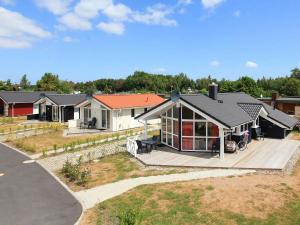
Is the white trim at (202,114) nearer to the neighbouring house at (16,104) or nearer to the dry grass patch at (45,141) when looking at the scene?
the dry grass patch at (45,141)

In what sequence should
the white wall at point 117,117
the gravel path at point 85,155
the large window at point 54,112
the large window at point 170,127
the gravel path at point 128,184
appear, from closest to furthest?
the gravel path at point 128,184, the gravel path at point 85,155, the large window at point 170,127, the white wall at point 117,117, the large window at point 54,112

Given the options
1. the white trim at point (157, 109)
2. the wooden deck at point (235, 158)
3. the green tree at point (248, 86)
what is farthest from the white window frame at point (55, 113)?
the green tree at point (248, 86)

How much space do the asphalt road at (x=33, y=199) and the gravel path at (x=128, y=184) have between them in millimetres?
528

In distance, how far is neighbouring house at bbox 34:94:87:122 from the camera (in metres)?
40.4

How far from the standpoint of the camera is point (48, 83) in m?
78.9

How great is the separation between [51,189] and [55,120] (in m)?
27.4

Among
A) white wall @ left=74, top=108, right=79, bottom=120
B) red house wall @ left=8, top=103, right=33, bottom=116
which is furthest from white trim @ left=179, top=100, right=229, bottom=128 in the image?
red house wall @ left=8, top=103, right=33, bottom=116

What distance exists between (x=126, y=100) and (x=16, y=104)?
69.4 ft

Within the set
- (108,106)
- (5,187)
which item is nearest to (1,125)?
(108,106)

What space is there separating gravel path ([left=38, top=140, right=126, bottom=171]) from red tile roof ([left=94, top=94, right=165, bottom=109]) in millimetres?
8051

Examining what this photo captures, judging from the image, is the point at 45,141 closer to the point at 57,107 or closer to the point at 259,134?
the point at 57,107

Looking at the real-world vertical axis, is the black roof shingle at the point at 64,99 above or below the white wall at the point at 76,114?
above

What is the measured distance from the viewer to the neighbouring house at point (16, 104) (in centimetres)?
4762

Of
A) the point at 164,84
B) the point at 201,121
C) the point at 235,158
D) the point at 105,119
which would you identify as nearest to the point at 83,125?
the point at 105,119
